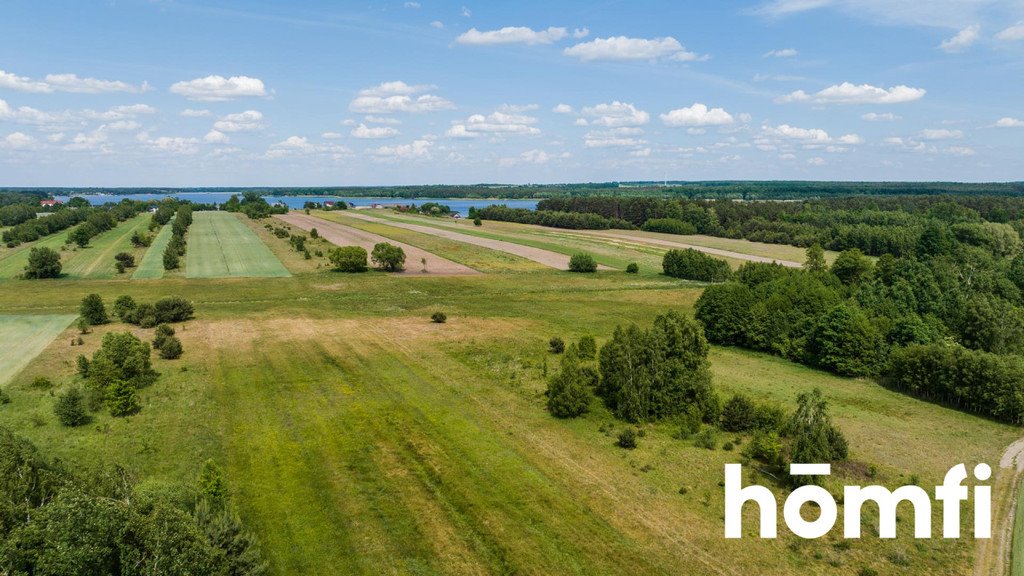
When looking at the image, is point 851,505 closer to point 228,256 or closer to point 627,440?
point 627,440

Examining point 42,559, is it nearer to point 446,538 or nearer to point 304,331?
point 446,538

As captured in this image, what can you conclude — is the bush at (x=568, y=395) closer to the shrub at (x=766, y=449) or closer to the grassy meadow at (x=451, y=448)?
the grassy meadow at (x=451, y=448)

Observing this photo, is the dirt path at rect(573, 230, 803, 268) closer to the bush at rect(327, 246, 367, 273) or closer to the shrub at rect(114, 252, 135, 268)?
the bush at rect(327, 246, 367, 273)

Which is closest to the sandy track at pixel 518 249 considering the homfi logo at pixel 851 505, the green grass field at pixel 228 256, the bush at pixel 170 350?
the green grass field at pixel 228 256

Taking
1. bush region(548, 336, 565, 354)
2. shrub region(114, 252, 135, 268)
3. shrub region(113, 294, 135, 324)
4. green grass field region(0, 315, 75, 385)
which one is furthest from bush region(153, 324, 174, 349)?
shrub region(114, 252, 135, 268)

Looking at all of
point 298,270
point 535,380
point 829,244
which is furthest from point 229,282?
point 829,244

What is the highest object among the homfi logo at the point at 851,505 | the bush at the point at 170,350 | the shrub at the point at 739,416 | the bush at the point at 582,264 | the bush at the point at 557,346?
the bush at the point at 582,264

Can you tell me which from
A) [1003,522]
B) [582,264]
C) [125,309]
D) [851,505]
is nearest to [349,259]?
[125,309]

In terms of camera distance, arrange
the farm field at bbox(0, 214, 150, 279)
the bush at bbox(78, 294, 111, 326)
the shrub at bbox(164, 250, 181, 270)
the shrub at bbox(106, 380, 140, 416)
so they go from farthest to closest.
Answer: the shrub at bbox(164, 250, 181, 270)
the farm field at bbox(0, 214, 150, 279)
the bush at bbox(78, 294, 111, 326)
the shrub at bbox(106, 380, 140, 416)
